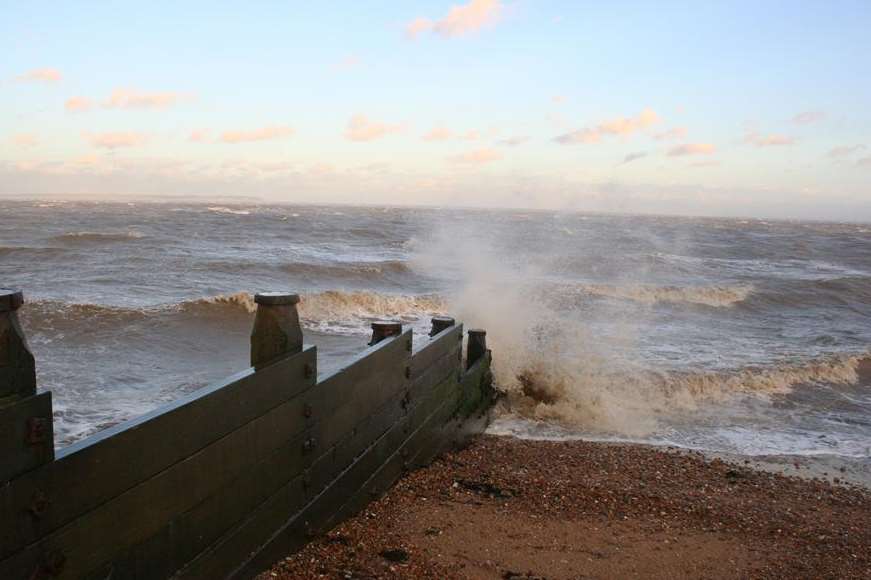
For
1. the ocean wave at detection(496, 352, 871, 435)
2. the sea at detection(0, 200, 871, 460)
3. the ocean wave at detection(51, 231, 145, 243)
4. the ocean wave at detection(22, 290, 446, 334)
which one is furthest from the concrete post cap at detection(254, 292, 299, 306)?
the ocean wave at detection(51, 231, 145, 243)

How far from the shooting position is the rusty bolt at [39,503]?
2.48 metres

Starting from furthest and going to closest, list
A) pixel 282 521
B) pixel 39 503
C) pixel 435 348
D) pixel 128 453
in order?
pixel 435 348 → pixel 282 521 → pixel 128 453 → pixel 39 503

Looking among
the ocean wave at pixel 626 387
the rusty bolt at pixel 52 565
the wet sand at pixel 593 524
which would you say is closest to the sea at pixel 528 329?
the ocean wave at pixel 626 387

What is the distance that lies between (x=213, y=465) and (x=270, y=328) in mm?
861

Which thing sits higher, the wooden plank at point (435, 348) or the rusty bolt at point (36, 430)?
the rusty bolt at point (36, 430)

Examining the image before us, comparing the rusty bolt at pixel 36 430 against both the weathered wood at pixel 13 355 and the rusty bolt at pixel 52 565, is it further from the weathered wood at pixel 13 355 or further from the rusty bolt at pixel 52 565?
the rusty bolt at pixel 52 565

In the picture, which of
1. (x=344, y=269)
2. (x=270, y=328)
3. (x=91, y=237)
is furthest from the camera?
(x=91, y=237)

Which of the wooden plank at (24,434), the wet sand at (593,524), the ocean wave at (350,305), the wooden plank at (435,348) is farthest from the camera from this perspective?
the ocean wave at (350,305)

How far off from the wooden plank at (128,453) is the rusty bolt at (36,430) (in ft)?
0.37

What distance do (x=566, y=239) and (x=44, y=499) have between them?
181 ft

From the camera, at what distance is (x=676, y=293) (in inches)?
1043

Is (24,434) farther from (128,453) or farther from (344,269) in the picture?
(344,269)

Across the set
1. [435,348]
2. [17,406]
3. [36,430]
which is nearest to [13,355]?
[17,406]

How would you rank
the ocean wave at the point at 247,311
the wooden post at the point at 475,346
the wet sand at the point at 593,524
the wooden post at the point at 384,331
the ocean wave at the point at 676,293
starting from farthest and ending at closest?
the ocean wave at the point at 676,293, the ocean wave at the point at 247,311, the wooden post at the point at 475,346, the wooden post at the point at 384,331, the wet sand at the point at 593,524
